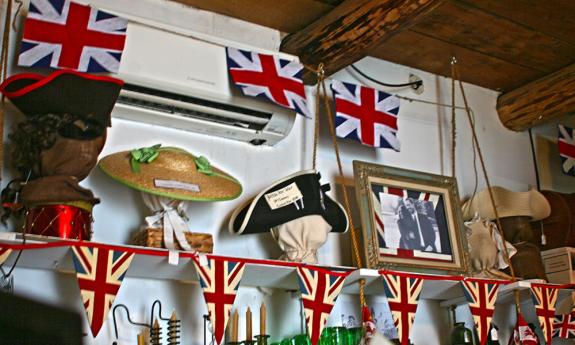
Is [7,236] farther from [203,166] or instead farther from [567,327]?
[567,327]

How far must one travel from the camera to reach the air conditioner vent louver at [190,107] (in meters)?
2.08

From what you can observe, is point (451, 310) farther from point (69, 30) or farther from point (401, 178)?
point (69, 30)

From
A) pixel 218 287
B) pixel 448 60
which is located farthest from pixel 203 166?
pixel 448 60

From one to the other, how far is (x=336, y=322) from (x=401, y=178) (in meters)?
0.53

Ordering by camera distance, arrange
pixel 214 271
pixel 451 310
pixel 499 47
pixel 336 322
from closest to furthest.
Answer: pixel 214 271 → pixel 336 322 → pixel 451 310 → pixel 499 47

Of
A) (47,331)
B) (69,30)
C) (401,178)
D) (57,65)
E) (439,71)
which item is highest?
(439,71)

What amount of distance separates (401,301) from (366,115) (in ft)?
2.44

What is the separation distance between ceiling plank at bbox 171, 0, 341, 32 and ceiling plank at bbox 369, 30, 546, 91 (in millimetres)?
323

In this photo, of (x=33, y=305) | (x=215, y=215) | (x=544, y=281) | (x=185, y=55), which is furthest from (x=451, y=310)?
(x=33, y=305)

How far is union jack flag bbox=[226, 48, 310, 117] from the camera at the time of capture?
7.31 ft

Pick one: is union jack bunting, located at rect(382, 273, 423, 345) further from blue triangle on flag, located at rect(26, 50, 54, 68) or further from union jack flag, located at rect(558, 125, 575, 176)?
union jack flag, located at rect(558, 125, 575, 176)

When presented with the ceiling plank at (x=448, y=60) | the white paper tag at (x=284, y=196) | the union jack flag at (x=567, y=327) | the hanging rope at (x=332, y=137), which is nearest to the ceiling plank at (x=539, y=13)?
the ceiling plank at (x=448, y=60)

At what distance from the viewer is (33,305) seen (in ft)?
5.84

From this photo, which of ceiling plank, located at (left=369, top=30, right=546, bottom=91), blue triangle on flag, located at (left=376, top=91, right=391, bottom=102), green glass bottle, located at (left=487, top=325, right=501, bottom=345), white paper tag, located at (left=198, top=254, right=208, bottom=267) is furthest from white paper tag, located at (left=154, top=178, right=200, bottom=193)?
green glass bottle, located at (left=487, top=325, right=501, bottom=345)
